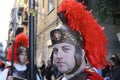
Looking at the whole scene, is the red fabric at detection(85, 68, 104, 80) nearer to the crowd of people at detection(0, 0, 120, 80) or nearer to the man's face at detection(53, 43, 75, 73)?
the crowd of people at detection(0, 0, 120, 80)

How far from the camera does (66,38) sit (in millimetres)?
2809

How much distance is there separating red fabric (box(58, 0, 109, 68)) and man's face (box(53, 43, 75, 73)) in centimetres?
13

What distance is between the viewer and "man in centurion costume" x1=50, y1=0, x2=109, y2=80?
276 centimetres

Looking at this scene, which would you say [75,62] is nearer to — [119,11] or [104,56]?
[104,56]

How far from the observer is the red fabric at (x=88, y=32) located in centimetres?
278

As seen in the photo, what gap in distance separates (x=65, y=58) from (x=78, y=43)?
0.17 meters

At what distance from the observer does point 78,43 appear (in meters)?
2.80

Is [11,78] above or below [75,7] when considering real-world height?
below

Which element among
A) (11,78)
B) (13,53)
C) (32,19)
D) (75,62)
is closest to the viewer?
(75,62)

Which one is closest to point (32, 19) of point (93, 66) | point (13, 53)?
point (93, 66)

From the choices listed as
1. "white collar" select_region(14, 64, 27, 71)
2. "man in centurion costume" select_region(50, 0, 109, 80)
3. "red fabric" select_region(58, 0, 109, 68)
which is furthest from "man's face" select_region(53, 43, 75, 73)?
"white collar" select_region(14, 64, 27, 71)

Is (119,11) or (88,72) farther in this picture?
(119,11)

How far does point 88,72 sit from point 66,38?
0.30 m

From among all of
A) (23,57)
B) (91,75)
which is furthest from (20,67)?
(91,75)
